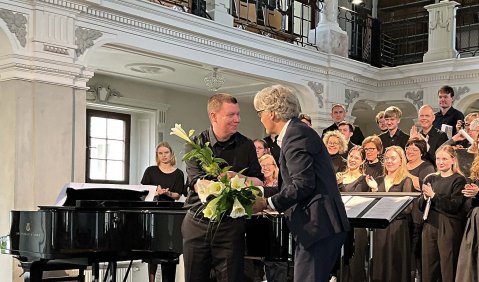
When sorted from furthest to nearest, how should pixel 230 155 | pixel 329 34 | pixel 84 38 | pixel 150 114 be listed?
pixel 150 114 → pixel 329 34 → pixel 84 38 → pixel 230 155

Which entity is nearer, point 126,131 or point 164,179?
point 164,179

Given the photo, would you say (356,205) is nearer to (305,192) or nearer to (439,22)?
(305,192)

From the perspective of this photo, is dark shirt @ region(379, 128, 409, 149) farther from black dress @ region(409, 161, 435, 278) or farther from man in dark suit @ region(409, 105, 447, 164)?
black dress @ region(409, 161, 435, 278)

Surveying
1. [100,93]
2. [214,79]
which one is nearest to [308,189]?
[214,79]

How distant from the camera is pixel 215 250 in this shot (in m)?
3.41

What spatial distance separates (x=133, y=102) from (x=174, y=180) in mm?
4580

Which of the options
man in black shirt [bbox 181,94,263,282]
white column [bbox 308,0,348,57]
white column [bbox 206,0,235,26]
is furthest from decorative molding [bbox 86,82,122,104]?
man in black shirt [bbox 181,94,263,282]

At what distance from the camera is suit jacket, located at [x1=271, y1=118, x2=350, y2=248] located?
10.2ft

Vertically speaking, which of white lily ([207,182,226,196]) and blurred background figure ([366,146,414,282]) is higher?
white lily ([207,182,226,196])

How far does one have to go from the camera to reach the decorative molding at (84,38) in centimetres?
727

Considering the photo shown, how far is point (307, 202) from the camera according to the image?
10.5ft

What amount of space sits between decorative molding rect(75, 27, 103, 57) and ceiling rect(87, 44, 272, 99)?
435mm

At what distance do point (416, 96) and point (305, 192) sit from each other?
9.22 metres

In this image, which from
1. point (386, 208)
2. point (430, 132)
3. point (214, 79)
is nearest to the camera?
point (386, 208)
